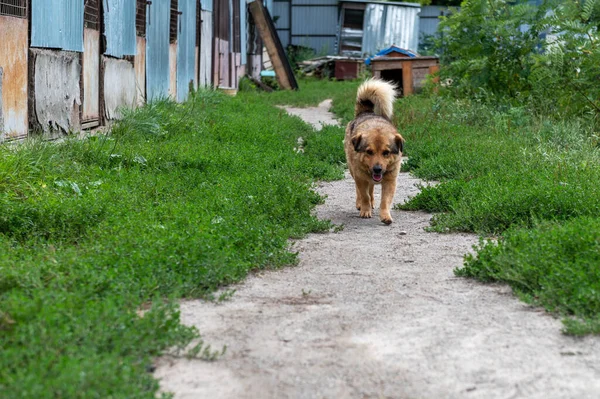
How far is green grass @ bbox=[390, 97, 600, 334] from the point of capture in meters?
4.20

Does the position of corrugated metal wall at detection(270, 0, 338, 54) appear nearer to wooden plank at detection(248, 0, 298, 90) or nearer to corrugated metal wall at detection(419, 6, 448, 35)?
corrugated metal wall at detection(419, 6, 448, 35)

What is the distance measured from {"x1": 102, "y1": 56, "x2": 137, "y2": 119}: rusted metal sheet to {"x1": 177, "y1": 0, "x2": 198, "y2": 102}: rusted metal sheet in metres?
3.47

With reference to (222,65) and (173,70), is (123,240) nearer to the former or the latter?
(173,70)

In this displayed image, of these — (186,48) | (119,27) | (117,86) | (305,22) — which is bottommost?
(117,86)

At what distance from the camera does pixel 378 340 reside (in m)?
3.61

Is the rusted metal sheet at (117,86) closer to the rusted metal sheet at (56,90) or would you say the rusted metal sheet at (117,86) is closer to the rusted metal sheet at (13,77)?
the rusted metal sheet at (56,90)

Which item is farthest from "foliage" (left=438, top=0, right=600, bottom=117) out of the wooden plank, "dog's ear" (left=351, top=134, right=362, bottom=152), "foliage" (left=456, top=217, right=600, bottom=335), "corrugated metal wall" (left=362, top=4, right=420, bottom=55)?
"corrugated metal wall" (left=362, top=4, right=420, bottom=55)

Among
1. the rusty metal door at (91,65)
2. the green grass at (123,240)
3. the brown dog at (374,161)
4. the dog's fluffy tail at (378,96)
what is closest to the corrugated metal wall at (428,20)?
the green grass at (123,240)

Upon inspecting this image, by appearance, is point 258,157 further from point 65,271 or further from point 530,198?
point 65,271

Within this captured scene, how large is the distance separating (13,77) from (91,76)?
2347 mm

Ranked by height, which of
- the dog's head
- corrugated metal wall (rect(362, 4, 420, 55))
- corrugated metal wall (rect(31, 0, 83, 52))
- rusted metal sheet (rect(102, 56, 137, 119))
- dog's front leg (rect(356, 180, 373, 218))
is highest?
corrugated metal wall (rect(362, 4, 420, 55))

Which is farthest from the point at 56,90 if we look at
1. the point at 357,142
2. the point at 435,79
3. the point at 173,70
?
the point at 435,79

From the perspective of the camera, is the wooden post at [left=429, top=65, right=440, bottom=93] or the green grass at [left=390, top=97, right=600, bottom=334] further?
the wooden post at [left=429, top=65, right=440, bottom=93]

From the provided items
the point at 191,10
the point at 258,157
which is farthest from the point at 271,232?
the point at 191,10
